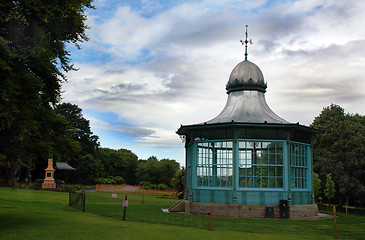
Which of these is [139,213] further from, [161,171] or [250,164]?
[161,171]

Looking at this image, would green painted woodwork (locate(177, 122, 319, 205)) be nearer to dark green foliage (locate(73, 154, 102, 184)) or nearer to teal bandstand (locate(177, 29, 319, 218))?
teal bandstand (locate(177, 29, 319, 218))

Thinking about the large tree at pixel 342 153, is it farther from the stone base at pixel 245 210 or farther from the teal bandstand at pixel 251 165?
the stone base at pixel 245 210

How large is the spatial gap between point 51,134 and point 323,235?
12.7 meters

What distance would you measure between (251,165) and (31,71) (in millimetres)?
14664

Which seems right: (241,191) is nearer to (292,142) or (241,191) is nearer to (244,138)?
(244,138)

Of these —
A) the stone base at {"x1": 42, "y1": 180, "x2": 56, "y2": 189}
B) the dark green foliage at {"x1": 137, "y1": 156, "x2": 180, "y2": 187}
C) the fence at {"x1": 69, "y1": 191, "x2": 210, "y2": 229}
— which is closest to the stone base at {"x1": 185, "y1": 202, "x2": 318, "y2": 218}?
the fence at {"x1": 69, "y1": 191, "x2": 210, "y2": 229}

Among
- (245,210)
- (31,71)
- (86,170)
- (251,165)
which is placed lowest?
(245,210)

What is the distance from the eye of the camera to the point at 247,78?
2698 centimetres

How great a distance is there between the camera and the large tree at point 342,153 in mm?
37594

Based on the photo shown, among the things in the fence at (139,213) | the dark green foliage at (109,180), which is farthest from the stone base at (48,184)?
the fence at (139,213)

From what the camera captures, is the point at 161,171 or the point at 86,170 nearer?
the point at 86,170

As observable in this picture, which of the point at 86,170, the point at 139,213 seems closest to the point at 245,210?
the point at 139,213

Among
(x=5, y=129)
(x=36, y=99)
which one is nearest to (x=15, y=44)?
(x=36, y=99)

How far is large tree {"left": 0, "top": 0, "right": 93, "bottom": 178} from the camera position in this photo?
12.6 m
